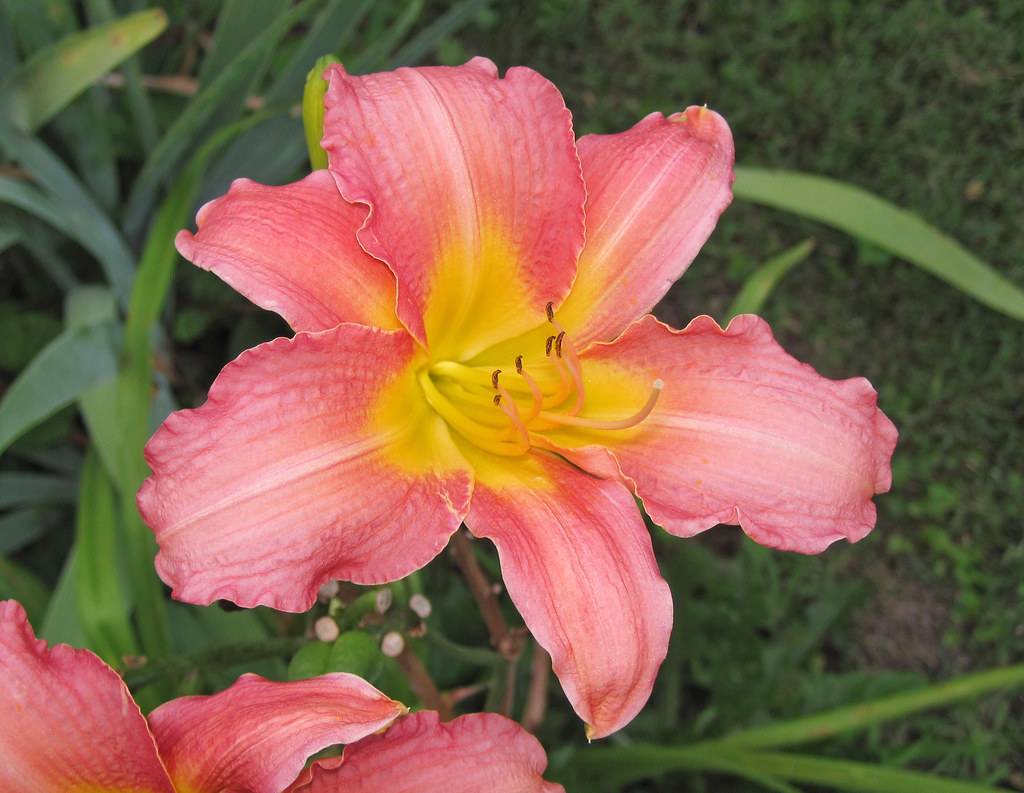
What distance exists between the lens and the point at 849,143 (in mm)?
2275

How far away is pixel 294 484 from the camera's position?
0.79m

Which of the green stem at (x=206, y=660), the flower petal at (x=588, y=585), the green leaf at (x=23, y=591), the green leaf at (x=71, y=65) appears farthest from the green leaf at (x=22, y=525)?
the flower petal at (x=588, y=585)

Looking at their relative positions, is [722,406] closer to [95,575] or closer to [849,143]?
[95,575]

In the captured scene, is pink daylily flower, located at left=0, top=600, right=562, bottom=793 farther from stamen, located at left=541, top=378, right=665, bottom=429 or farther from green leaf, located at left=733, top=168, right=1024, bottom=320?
green leaf, located at left=733, top=168, right=1024, bottom=320

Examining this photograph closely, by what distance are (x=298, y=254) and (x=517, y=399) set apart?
0.25 m

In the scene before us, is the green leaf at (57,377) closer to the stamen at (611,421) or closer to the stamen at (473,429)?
the stamen at (473,429)

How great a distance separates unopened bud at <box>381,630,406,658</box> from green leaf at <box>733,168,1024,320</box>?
44.3 inches

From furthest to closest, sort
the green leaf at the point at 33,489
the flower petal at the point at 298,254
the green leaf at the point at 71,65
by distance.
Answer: the green leaf at the point at 33,489
the green leaf at the point at 71,65
the flower petal at the point at 298,254

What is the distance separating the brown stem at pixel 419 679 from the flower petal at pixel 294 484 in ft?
0.71

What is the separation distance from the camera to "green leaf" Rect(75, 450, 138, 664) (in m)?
1.18

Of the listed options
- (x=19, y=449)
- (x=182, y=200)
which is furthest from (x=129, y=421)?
(x=19, y=449)

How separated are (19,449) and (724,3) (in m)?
1.81

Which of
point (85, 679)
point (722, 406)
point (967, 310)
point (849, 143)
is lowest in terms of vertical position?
point (967, 310)

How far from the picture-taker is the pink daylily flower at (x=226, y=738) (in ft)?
2.45
